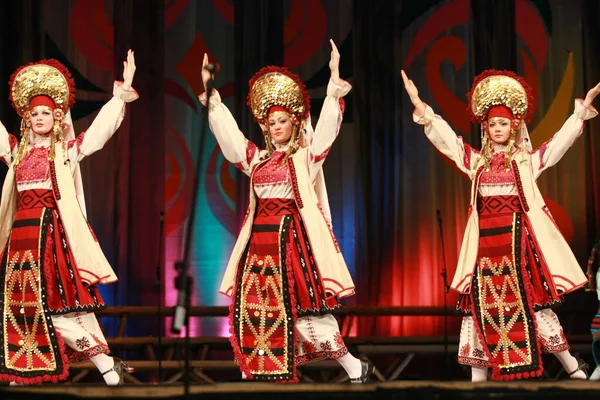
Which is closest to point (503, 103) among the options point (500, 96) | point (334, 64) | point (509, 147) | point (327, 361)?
point (500, 96)

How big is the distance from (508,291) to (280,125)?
1368mm

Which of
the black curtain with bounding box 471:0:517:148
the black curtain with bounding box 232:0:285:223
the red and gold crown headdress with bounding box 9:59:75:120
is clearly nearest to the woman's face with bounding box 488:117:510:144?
the black curtain with bounding box 471:0:517:148

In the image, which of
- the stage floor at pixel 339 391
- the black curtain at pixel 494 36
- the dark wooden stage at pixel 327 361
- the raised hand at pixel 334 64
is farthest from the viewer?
the black curtain at pixel 494 36

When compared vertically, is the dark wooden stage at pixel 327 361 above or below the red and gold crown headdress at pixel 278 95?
below

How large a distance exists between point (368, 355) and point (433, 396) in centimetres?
337

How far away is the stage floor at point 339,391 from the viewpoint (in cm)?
319

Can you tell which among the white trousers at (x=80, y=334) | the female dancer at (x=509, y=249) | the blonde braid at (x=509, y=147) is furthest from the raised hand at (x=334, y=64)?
the white trousers at (x=80, y=334)

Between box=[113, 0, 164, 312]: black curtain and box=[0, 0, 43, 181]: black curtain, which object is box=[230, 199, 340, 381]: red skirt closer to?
box=[113, 0, 164, 312]: black curtain

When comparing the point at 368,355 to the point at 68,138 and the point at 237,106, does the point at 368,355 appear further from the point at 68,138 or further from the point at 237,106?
the point at 68,138

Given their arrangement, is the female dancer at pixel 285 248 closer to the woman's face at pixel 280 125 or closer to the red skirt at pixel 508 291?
the woman's face at pixel 280 125

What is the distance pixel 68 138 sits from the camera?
5.31 m

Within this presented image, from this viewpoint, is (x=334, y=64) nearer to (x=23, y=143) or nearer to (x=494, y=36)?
(x=23, y=143)

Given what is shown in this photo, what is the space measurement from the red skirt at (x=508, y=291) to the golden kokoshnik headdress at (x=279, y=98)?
100 centimetres

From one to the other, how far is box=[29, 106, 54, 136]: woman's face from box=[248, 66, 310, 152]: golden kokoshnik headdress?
984mm
